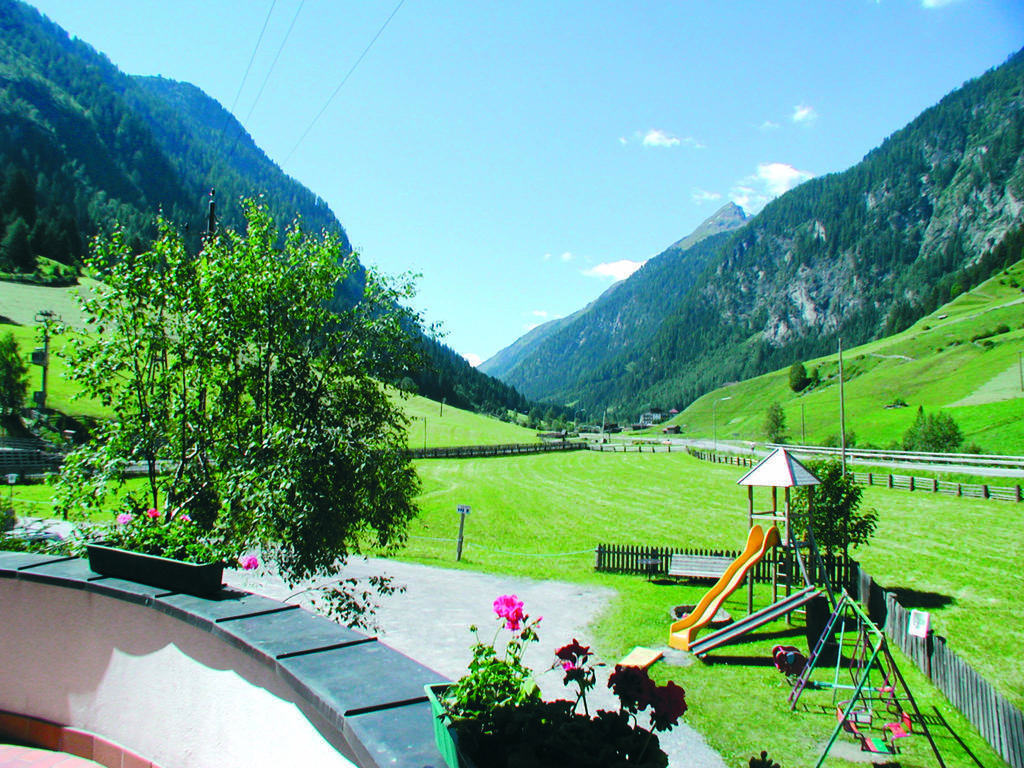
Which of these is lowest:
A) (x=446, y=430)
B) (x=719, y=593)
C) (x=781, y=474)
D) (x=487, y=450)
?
(x=719, y=593)

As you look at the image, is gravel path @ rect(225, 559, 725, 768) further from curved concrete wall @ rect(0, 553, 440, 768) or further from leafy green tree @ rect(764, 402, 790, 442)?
leafy green tree @ rect(764, 402, 790, 442)

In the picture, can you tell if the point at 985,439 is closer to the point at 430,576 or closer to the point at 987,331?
the point at 430,576

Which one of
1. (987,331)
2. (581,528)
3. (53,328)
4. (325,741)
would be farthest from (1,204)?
(987,331)

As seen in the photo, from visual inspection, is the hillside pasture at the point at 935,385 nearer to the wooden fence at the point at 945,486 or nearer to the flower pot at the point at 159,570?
the wooden fence at the point at 945,486

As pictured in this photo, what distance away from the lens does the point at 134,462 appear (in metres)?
9.58

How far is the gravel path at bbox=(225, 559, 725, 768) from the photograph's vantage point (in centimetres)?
1134

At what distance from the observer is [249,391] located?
10.3 m

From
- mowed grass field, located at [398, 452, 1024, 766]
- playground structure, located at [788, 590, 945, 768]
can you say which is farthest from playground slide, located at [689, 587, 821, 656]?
playground structure, located at [788, 590, 945, 768]

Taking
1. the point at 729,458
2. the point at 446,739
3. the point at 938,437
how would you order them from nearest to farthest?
the point at 446,739
the point at 938,437
the point at 729,458

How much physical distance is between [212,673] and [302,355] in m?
6.59

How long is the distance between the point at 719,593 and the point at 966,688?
6.06 meters

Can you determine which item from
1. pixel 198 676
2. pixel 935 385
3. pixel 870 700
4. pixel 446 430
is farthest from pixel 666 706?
pixel 935 385

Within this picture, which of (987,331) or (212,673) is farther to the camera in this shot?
(987,331)

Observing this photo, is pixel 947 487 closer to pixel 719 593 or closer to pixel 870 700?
pixel 719 593
